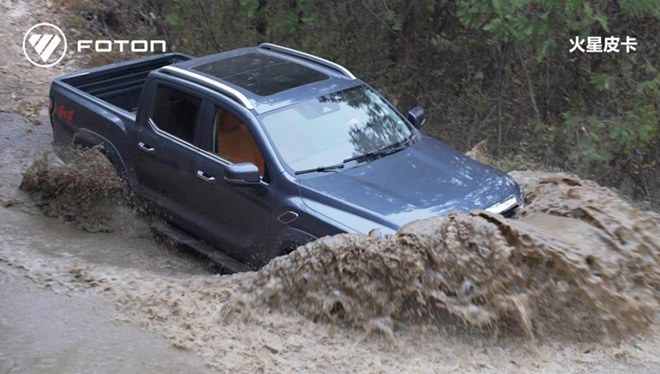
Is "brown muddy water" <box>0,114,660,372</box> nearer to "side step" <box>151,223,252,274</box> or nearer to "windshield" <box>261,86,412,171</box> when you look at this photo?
"side step" <box>151,223,252,274</box>

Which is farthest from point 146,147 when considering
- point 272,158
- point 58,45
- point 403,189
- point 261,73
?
point 58,45

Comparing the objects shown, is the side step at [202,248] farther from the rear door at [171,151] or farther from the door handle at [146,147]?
the door handle at [146,147]

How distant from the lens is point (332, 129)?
6871 millimetres

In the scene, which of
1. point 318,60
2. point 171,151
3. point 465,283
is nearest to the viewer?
point 465,283

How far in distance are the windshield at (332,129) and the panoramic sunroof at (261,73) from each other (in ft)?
1.04

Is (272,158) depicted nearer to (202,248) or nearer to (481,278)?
(202,248)

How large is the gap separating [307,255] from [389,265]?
60 cm

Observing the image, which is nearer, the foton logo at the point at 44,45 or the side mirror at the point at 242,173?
the side mirror at the point at 242,173

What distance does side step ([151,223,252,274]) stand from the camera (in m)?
6.82

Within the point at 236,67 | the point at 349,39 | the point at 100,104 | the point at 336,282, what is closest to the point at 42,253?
A: the point at 100,104

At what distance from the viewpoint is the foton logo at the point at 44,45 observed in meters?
13.6

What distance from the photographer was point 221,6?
12.6 metres

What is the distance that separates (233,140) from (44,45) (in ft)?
27.0

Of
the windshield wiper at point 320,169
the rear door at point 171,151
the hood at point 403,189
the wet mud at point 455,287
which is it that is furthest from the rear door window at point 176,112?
the wet mud at point 455,287
